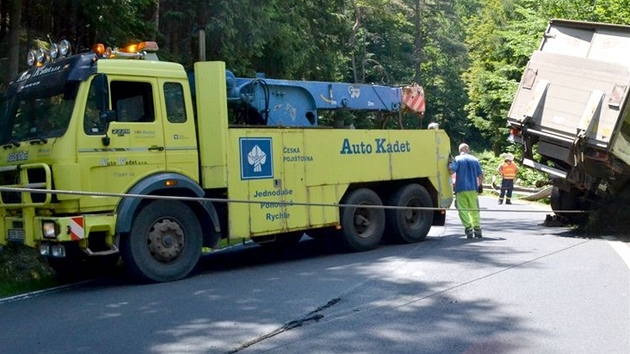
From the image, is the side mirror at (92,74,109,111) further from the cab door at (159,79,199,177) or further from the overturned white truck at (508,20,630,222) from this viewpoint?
the overturned white truck at (508,20,630,222)

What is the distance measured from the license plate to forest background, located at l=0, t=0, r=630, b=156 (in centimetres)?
344

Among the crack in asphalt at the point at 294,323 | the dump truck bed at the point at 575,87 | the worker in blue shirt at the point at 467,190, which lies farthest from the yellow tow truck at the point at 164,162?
the dump truck bed at the point at 575,87

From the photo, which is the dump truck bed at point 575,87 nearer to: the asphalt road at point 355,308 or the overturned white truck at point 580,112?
the overturned white truck at point 580,112

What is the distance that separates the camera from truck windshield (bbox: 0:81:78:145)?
349 inches

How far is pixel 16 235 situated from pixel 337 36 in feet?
68.2

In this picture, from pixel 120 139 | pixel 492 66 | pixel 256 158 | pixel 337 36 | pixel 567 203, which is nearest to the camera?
pixel 120 139

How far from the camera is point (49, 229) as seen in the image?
28.2 ft

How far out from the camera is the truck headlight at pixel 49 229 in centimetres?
852

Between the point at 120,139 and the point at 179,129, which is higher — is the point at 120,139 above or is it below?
below

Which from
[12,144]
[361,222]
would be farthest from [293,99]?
[12,144]

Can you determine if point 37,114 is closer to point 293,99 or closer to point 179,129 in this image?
point 179,129

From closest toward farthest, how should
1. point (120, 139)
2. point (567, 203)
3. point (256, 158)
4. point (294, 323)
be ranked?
point (294, 323), point (120, 139), point (256, 158), point (567, 203)

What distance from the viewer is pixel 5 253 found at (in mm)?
10727

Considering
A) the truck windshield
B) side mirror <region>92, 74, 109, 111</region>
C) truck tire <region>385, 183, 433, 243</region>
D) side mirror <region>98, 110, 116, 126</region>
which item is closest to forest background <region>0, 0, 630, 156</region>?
truck tire <region>385, 183, 433, 243</region>
